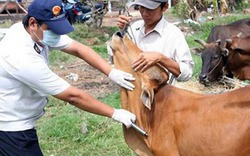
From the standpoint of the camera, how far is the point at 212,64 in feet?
27.0

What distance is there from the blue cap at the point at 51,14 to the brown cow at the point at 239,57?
4.10m

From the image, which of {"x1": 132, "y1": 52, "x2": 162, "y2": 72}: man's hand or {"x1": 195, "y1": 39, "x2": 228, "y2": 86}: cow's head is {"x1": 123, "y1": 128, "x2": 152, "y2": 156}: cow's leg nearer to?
{"x1": 132, "y1": 52, "x2": 162, "y2": 72}: man's hand

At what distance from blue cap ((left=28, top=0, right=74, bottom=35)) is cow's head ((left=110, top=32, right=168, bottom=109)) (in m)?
0.32

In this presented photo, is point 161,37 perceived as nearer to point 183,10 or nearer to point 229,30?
point 229,30

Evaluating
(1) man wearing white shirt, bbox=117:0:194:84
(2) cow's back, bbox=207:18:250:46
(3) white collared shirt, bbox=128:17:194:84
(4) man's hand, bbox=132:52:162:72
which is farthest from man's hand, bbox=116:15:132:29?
(2) cow's back, bbox=207:18:250:46

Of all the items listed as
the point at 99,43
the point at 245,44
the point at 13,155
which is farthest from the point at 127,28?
the point at 99,43

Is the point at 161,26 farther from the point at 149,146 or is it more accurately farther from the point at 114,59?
the point at 149,146

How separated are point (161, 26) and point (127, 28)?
254 mm

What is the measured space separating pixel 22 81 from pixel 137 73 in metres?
0.70

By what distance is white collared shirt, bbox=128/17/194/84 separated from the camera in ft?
11.7

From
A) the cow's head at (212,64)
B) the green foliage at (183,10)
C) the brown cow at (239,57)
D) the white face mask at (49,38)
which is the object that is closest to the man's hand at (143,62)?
the white face mask at (49,38)

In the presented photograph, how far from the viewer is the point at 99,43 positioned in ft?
39.6

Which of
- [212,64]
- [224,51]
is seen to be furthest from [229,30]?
[224,51]

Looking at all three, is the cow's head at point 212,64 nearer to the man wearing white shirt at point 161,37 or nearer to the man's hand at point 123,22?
the man wearing white shirt at point 161,37
